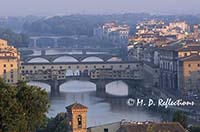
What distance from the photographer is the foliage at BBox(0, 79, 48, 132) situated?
7.45 meters

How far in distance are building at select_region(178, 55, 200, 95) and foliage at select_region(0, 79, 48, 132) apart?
12286 mm

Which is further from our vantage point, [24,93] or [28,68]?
[28,68]

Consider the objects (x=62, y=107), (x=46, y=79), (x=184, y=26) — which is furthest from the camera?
(x=184, y=26)

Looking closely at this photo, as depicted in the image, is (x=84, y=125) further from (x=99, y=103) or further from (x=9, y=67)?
(x=9, y=67)

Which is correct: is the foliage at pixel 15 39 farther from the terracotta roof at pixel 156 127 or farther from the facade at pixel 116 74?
the terracotta roof at pixel 156 127

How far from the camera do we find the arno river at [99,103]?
16062 mm

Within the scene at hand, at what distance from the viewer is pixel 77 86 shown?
2373 centimetres

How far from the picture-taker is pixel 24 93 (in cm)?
796

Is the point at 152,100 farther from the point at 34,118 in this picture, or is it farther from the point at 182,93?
the point at 34,118

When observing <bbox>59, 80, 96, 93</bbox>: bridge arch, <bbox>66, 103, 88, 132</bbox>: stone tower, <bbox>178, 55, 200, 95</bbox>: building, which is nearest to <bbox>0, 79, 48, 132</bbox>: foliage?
<bbox>66, 103, 88, 132</bbox>: stone tower

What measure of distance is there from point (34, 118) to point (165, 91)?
12.3m

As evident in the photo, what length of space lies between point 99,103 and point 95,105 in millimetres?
372

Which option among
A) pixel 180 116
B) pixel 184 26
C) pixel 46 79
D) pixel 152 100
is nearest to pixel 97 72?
pixel 46 79
